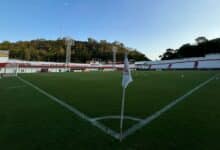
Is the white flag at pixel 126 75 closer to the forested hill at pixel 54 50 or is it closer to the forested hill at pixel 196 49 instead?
the forested hill at pixel 54 50

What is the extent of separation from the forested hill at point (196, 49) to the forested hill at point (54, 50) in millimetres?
36740

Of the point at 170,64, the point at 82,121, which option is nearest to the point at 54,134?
the point at 82,121

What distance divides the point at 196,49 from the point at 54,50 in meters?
71.3

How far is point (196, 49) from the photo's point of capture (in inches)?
3752

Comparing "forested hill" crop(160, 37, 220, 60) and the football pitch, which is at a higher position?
"forested hill" crop(160, 37, 220, 60)

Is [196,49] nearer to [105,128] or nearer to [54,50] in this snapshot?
[54,50]

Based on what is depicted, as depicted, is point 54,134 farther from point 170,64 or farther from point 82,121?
point 170,64

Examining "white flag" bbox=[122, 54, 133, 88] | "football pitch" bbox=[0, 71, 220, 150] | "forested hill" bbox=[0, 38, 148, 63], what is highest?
"forested hill" bbox=[0, 38, 148, 63]

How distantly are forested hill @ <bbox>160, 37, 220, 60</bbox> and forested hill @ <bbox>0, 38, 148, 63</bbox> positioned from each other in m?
36.7

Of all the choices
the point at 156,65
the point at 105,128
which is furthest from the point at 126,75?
the point at 156,65

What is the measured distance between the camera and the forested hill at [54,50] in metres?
81.4

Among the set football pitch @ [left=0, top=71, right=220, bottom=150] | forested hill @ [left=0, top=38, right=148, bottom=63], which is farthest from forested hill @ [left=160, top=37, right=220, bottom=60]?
football pitch @ [left=0, top=71, right=220, bottom=150]

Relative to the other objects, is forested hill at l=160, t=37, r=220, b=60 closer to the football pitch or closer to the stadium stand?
the stadium stand

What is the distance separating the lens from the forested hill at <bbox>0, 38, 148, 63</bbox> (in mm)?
81375
